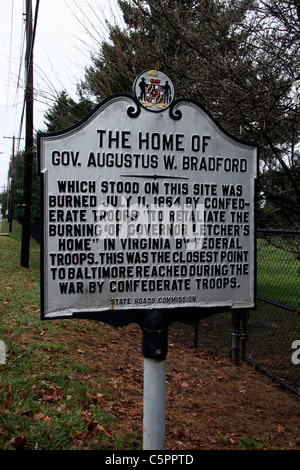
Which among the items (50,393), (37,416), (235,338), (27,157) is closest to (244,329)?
(235,338)

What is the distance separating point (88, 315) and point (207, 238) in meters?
0.95

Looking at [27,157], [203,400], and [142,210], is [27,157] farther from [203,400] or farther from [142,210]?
[142,210]

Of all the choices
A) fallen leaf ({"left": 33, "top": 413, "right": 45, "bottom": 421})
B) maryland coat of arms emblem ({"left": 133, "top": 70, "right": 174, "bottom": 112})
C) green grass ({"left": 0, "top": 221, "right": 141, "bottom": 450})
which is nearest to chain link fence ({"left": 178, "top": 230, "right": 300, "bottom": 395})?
green grass ({"left": 0, "top": 221, "right": 141, "bottom": 450})

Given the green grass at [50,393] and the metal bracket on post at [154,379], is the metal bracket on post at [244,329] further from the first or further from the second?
the metal bracket on post at [154,379]

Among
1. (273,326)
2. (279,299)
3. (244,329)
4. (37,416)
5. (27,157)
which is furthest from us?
(27,157)

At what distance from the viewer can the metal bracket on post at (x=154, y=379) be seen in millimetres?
2867

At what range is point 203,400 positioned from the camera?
17.3ft

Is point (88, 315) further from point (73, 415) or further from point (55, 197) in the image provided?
point (73, 415)

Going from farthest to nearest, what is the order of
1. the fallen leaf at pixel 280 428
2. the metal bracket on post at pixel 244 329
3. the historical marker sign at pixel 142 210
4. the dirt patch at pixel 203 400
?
1. the metal bracket on post at pixel 244 329
2. the fallen leaf at pixel 280 428
3. the dirt patch at pixel 203 400
4. the historical marker sign at pixel 142 210

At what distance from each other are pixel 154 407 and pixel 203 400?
8.55 feet

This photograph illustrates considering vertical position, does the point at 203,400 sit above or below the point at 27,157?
below

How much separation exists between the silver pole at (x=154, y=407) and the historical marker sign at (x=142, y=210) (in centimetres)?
42

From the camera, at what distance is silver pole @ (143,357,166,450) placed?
2865 mm

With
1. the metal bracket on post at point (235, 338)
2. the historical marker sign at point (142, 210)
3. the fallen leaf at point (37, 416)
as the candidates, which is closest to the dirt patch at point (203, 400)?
the metal bracket on post at point (235, 338)
